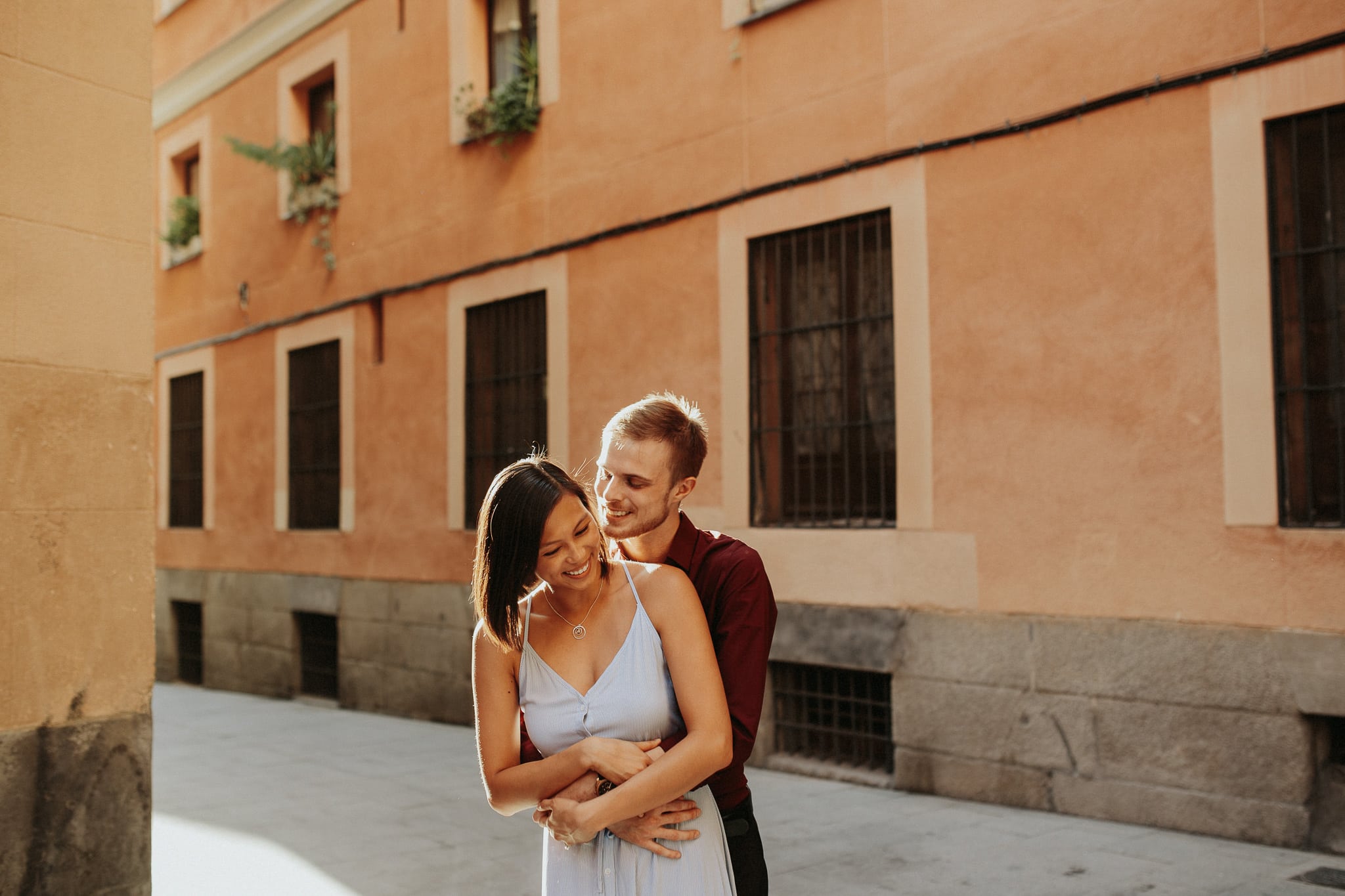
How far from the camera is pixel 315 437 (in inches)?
494

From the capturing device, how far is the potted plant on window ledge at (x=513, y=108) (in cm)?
989

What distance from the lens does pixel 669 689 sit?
2.36 m

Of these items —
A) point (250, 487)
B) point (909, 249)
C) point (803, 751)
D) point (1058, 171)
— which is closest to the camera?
point (1058, 171)

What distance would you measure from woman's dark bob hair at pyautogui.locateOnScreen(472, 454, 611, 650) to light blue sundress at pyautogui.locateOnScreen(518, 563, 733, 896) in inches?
4.5

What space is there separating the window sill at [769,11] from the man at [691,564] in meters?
5.85

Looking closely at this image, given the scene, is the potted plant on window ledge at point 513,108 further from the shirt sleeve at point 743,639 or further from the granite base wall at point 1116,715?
the shirt sleeve at point 743,639

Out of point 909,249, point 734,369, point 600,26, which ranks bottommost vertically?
point 734,369

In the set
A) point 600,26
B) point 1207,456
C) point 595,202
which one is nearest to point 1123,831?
point 1207,456

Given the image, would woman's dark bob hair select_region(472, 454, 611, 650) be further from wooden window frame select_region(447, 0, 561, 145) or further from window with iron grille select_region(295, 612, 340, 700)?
window with iron grille select_region(295, 612, 340, 700)

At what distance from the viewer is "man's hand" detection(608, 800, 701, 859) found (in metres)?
2.34

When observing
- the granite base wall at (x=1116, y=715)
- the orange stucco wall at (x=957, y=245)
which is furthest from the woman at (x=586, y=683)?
the orange stucco wall at (x=957, y=245)

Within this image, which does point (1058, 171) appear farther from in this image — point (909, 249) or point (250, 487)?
point (250, 487)

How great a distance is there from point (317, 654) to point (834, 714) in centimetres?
Result: 666

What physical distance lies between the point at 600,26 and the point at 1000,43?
352cm
